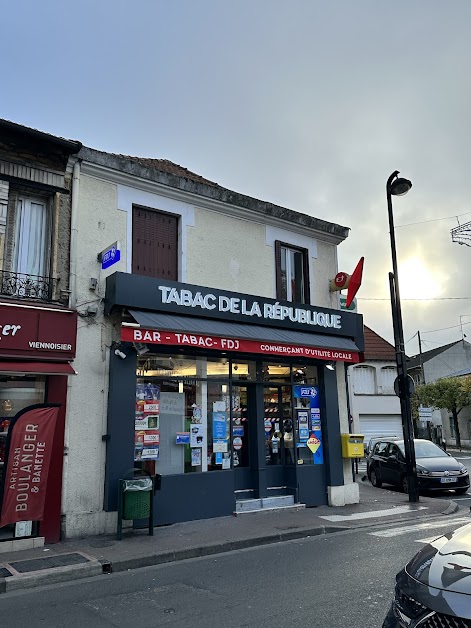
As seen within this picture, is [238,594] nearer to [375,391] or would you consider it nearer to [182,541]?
[182,541]

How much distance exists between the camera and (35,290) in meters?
8.96

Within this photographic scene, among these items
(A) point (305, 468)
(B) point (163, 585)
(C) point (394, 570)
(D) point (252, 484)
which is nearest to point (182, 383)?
(D) point (252, 484)

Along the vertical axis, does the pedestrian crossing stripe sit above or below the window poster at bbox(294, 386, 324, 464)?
below

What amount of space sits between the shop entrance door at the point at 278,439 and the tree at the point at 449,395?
3086cm

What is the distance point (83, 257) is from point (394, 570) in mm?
6900

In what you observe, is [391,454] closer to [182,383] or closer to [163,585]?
[182,383]

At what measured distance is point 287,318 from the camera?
11.7 m

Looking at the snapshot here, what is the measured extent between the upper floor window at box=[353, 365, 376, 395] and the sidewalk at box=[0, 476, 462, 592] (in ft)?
78.3

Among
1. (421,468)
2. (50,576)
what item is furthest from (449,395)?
(50,576)

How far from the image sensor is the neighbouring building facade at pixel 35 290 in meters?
8.31

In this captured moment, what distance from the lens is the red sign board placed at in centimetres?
829

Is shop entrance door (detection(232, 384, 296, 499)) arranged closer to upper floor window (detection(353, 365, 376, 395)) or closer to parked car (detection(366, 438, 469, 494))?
parked car (detection(366, 438, 469, 494))

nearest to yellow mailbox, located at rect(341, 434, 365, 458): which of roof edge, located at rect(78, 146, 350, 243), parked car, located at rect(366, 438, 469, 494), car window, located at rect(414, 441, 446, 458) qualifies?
parked car, located at rect(366, 438, 469, 494)

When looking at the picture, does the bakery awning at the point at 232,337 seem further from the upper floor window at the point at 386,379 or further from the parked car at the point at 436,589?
the upper floor window at the point at 386,379
